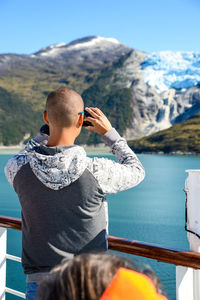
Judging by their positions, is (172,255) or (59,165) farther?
(172,255)

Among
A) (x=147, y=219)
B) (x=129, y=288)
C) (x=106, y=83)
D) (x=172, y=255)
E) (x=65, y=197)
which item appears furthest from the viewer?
(x=106, y=83)

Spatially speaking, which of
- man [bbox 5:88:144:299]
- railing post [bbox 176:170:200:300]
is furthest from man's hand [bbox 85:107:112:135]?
railing post [bbox 176:170:200:300]

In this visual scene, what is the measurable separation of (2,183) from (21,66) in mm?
137201

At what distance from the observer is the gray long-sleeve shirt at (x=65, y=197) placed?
3.52ft

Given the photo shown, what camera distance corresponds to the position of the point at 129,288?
1.50ft

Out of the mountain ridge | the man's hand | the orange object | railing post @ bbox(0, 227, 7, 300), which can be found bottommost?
railing post @ bbox(0, 227, 7, 300)

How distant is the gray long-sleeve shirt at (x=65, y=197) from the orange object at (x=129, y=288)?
0.60 meters

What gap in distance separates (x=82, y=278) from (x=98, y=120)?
0.76m

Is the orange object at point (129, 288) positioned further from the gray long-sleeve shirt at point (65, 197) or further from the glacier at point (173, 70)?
the glacier at point (173, 70)

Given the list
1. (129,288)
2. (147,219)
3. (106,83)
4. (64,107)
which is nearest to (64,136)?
(64,107)

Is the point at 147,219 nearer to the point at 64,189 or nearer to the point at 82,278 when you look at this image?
the point at 64,189

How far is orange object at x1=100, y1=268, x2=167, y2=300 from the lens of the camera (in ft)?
1.49

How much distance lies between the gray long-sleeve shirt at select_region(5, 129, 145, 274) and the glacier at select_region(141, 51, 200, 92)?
123 meters

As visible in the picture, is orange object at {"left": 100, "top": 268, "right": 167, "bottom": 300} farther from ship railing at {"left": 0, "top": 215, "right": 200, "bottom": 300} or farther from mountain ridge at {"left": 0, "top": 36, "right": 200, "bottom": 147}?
mountain ridge at {"left": 0, "top": 36, "right": 200, "bottom": 147}
